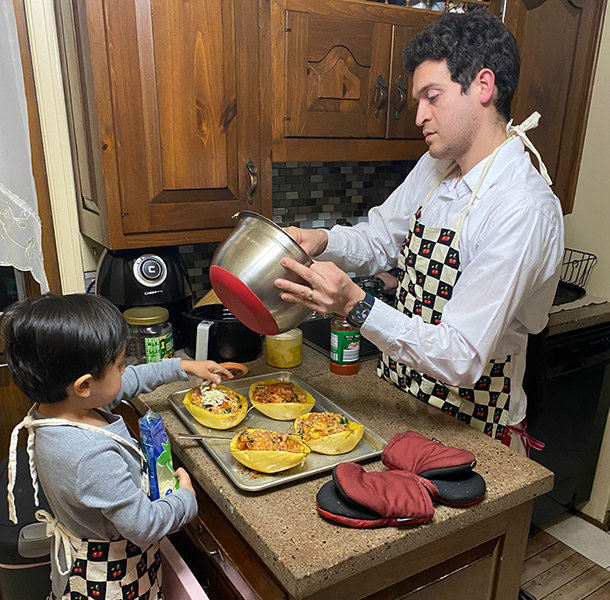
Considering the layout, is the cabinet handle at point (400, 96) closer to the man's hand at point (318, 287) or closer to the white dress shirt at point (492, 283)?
the white dress shirt at point (492, 283)

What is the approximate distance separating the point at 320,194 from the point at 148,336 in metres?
0.86

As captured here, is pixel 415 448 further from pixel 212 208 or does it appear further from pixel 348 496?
pixel 212 208

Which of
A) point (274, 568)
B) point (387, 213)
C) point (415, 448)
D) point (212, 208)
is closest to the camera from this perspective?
point (274, 568)

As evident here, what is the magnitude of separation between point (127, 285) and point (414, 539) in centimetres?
99

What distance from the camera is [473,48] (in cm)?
112

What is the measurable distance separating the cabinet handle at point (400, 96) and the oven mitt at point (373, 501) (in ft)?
3.63

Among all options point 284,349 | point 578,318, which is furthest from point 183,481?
point 578,318

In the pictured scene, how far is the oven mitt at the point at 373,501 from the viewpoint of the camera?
0.91 meters

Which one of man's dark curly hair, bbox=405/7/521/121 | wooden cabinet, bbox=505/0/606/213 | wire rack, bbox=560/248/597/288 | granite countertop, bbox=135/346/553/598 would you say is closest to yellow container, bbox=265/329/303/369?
granite countertop, bbox=135/346/553/598

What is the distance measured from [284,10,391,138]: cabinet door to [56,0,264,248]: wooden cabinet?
0.36 ft

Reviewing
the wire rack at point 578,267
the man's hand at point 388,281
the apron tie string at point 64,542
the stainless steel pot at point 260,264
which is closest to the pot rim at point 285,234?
the stainless steel pot at point 260,264

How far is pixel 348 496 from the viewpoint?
0.91 meters

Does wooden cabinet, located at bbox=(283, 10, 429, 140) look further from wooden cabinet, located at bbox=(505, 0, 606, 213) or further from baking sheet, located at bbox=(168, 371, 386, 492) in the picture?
baking sheet, located at bbox=(168, 371, 386, 492)

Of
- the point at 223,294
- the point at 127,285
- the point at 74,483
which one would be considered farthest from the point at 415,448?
the point at 127,285
